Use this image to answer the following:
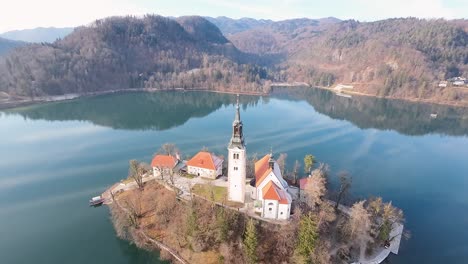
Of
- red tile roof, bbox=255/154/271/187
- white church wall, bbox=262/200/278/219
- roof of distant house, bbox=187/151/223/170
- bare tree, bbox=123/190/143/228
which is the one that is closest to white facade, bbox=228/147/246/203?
red tile roof, bbox=255/154/271/187

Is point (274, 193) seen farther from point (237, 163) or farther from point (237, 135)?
point (237, 135)

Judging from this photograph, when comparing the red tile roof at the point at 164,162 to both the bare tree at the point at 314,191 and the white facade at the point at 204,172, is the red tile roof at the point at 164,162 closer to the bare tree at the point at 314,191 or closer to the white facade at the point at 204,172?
the white facade at the point at 204,172

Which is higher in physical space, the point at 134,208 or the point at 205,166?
the point at 205,166

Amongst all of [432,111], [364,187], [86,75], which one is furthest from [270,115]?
[86,75]

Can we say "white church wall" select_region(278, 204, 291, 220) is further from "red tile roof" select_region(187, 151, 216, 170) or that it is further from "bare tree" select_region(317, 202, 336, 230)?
"red tile roof" select_region(187, 151, 216, 170)

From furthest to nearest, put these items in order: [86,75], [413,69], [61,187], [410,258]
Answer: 1. [413,69]
2. [86,75]
3. [61,187]
4. [410,258]

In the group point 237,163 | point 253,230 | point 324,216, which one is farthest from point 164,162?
point 324,216

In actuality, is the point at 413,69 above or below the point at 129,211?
above

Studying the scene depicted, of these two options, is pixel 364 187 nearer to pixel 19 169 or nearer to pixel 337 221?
pixel 337 221
